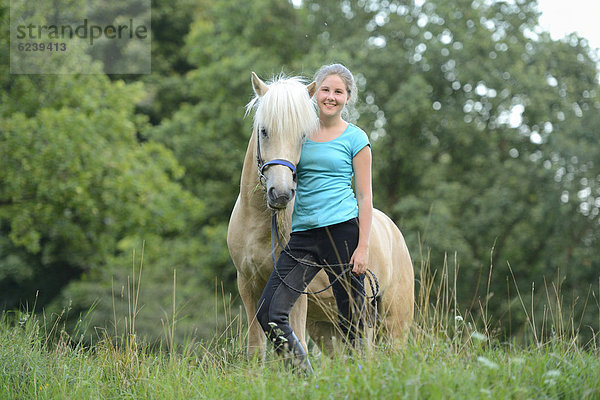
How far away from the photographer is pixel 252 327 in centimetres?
431

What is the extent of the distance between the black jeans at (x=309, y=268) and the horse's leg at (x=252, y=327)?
0.56 metres

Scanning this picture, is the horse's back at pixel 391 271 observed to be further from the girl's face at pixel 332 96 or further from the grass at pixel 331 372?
the girl's face at pixel 332 96

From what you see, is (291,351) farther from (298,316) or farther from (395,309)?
(395,309)

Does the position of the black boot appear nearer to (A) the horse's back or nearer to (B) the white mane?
(B) the white mane

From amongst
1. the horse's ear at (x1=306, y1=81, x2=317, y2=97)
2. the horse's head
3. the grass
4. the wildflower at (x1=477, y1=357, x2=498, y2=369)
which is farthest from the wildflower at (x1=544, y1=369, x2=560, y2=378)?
the horse's ear at (x1=306, y1=81, x2=317, y2=97)

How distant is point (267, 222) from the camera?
4250 millimetres

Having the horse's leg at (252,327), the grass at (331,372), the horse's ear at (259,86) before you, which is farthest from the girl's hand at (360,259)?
the horse's ear at (259,86)

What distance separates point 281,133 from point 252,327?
1378 mm

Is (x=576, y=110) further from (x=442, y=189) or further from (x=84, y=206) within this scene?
Answer: (x=84, y=206)

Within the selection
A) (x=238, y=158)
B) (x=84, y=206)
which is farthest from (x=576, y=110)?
(x=84, y=206)

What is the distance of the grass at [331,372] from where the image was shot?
9.53 feet

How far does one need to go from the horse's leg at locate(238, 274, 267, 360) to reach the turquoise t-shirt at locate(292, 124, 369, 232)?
82 cm

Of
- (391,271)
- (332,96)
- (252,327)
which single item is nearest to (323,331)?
(391,271)

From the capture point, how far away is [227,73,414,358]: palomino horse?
370 centimetres
